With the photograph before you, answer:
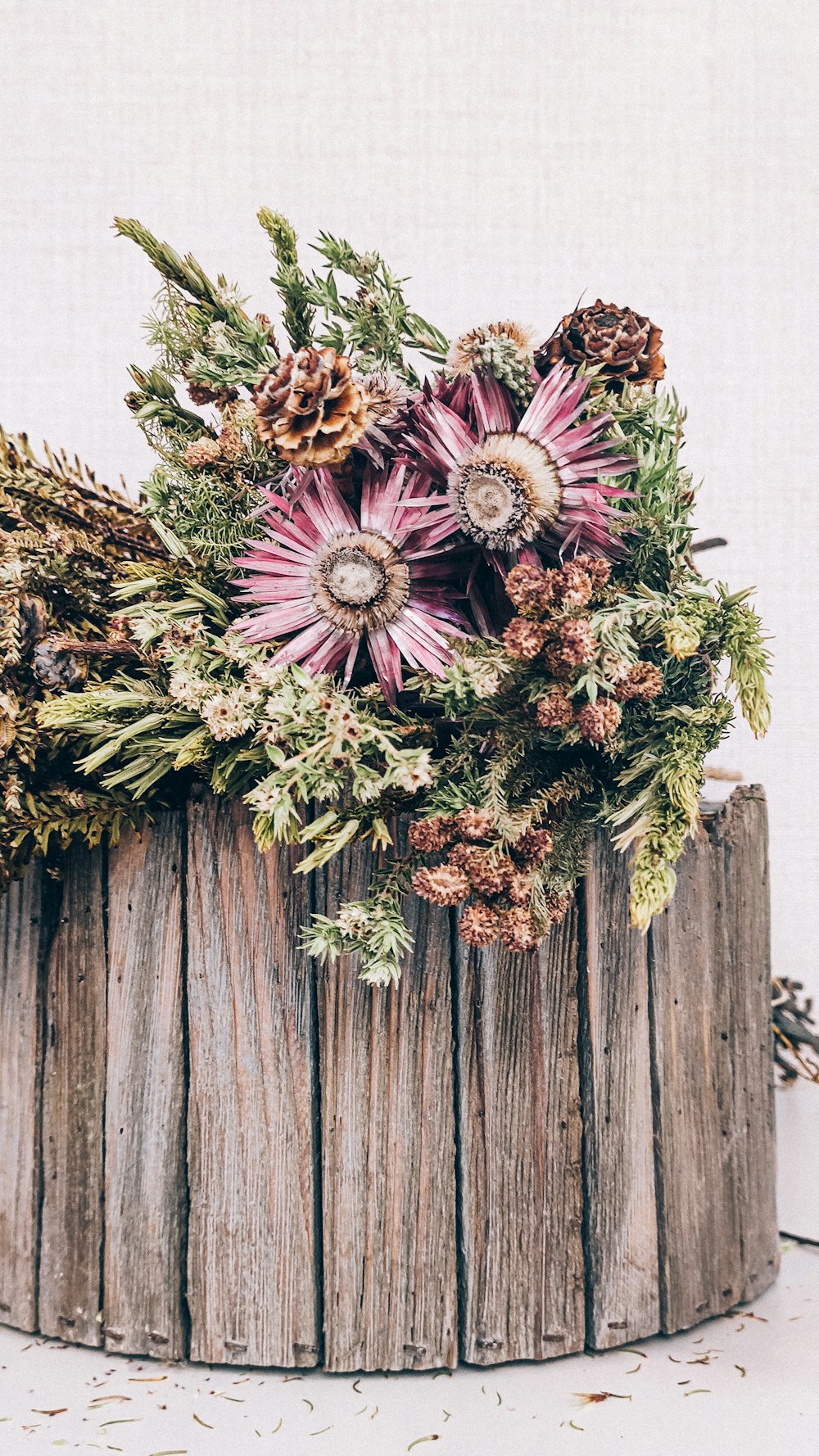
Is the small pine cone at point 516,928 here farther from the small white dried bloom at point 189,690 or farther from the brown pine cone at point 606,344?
the brown pine cone at point 606,344

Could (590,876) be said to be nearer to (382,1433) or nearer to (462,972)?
(462,972)

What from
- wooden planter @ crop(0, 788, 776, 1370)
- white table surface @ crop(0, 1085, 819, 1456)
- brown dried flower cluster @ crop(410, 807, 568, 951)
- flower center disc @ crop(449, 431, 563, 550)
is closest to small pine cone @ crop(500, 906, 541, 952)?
brown dried flower cluster @ crop(410, 807, 568, 951)

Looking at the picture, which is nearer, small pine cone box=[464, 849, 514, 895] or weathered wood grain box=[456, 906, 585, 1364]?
small pine cone box=[464, 849, 514, 895]

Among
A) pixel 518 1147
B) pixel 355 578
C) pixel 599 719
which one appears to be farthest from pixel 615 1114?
pixel 355 578

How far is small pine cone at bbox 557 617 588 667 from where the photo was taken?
49 cm

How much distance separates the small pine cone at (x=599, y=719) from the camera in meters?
0.49

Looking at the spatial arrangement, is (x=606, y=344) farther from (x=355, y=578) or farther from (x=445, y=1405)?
(x=445, y=1405)

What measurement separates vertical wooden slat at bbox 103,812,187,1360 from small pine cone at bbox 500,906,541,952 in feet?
0.81

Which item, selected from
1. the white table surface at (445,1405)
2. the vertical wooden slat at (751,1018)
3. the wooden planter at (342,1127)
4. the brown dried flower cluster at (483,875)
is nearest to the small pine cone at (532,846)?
the brown dried flower cluster at (483,875)

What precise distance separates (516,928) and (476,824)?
6 centimetres

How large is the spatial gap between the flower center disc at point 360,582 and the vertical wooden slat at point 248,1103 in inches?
6.6

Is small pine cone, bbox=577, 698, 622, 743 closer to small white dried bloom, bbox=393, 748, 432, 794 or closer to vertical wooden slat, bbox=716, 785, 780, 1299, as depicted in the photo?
small white dried bloom, bbox=393, 748, 432, 794

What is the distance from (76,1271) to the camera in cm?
65

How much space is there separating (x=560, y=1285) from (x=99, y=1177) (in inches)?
13.1
